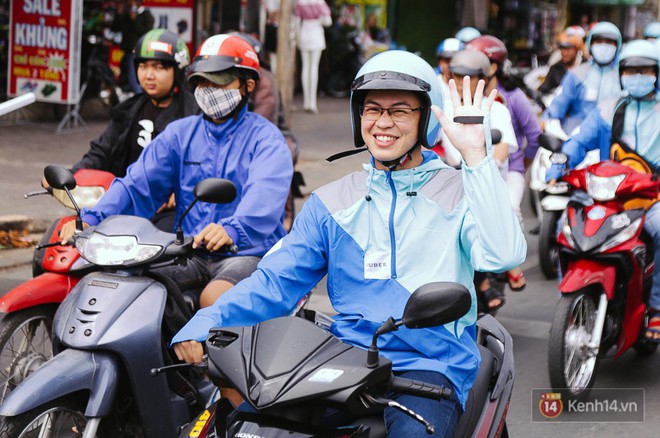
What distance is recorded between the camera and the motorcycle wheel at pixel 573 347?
5508 millimetres

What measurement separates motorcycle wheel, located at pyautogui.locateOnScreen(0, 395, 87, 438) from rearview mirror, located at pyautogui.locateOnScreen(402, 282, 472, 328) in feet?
5.27

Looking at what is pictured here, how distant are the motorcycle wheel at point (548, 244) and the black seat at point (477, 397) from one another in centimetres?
517

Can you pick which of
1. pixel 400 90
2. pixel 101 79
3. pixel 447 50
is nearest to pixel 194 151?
pixel 400 90

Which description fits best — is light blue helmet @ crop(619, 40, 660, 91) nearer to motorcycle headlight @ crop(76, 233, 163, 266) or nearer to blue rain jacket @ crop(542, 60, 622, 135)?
blue rain jacket @ crop(542, 60, 622, 135)

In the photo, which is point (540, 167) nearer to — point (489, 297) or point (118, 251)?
point (489, 297)

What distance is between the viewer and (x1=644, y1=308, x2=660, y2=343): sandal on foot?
19.9 ft

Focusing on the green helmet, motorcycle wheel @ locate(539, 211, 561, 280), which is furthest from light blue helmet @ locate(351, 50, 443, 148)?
motorcycle wheel @ locate(539, 211, 561, 280)

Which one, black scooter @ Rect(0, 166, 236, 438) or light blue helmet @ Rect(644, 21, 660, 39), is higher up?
light blue helmet @ Rect(644, 21, 660, 39)

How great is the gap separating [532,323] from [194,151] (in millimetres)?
3217

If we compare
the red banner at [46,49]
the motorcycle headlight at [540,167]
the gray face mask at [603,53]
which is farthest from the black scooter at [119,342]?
the red banner at [46,49]

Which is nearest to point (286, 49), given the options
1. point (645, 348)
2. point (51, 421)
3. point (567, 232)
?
point (645, 348)

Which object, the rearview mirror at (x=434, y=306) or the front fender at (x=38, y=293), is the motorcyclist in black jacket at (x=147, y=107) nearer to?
the front fender at (x=38, y=293)

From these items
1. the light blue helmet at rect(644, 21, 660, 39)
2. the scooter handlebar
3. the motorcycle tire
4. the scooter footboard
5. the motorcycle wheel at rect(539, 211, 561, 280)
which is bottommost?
the motorcycle tire

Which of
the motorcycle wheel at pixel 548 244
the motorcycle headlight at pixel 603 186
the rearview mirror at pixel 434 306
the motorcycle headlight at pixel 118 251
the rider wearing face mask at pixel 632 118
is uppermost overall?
the rider wearing face mask at pixel 632 118
